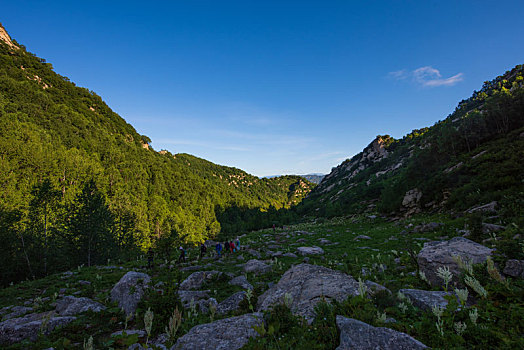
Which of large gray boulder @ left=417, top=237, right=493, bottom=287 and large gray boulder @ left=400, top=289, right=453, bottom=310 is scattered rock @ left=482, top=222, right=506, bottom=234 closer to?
large gray boulder @ left=417, top=237, right=493, bottom=287

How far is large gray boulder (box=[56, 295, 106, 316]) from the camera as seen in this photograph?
943 centimetres

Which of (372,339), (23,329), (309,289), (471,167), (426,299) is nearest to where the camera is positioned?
(372,339)

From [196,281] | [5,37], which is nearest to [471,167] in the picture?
[196,281]

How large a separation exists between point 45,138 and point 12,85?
2253 inches

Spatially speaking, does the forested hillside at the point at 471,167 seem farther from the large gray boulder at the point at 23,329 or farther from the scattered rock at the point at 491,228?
the large gray boulder at the point at 23,329

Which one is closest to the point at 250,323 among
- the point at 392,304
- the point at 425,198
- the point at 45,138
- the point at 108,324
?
the point at 392,304

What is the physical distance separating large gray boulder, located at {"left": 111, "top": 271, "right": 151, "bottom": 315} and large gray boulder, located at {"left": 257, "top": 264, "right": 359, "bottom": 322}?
6.42 metres

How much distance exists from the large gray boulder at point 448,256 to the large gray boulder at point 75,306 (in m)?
15.1

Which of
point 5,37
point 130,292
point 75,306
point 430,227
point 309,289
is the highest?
point 5,37

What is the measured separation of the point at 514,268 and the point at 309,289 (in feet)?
21.5

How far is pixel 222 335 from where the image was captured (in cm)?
527

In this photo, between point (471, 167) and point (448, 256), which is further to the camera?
point (471, 167)

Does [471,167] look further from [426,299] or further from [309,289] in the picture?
[309,289]

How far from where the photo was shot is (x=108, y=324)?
28.1 ft
